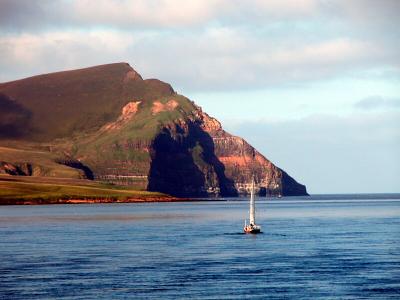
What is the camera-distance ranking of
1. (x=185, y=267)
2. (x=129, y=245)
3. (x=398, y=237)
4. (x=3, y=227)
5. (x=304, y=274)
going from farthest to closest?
(x=3, y=227)
(x=398, y=237)
(x=129, y=245)
(x=185, y=267)
(x=304, y=274)

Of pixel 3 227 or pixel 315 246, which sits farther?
pixel 3 227

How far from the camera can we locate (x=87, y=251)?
11406 centimetres

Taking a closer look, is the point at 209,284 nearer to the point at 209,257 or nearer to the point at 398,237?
the point at 209,257

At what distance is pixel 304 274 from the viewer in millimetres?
86312

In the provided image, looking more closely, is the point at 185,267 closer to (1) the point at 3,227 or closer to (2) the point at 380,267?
(2) the point at 380,267

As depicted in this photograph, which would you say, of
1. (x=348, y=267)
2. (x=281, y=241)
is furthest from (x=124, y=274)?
(x=281, y=241)

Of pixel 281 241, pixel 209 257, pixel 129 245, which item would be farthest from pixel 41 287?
pixel 281 241

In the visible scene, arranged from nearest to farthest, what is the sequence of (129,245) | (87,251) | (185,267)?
(185,267) → (87,251) → (129,245)

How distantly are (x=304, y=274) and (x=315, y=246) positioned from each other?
3246cm

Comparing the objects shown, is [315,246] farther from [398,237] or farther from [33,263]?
[33,263]

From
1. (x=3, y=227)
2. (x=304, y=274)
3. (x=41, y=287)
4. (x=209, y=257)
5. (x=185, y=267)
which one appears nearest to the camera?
(x=41, y=287)

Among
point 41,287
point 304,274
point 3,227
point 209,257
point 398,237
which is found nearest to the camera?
point 41,287

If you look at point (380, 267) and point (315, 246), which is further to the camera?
point (315, 246)

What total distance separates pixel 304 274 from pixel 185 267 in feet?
42.8
